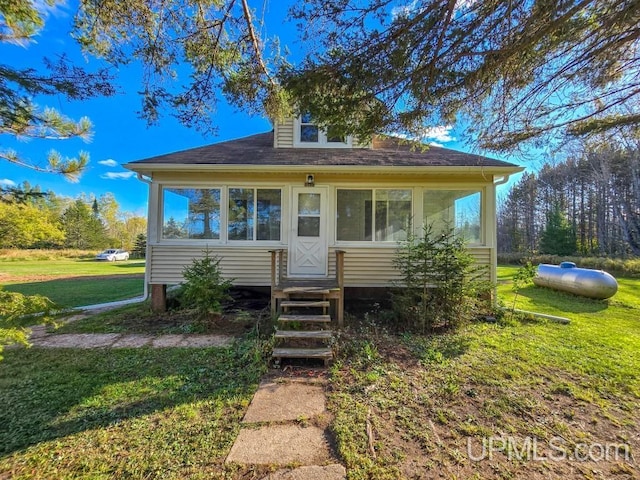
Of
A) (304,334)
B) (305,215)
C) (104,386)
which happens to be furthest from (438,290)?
(104,386)

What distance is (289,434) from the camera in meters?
2.37

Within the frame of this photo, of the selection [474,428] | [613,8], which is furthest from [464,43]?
[474,428]

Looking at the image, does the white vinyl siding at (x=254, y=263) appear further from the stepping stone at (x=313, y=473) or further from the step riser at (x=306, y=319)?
the stepping stone at (x=313, y=473)

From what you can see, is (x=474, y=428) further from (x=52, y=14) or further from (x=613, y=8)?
(x=52, y=14)

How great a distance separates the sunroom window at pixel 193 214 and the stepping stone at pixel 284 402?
4.03 metres

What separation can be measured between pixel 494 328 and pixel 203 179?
6512mm

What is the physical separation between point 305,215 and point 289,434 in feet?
14.8

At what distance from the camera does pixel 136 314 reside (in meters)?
6.04

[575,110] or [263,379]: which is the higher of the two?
[575,110]

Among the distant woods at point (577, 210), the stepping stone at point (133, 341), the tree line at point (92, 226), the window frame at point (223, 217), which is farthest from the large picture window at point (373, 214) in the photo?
the tree line at point (92, 226)

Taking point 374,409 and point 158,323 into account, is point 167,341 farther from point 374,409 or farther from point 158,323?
point 374,409

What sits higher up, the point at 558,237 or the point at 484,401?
the point at 558,237

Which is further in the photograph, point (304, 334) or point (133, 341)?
point (133, 341)

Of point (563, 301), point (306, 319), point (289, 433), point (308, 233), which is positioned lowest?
point (289, 433)
